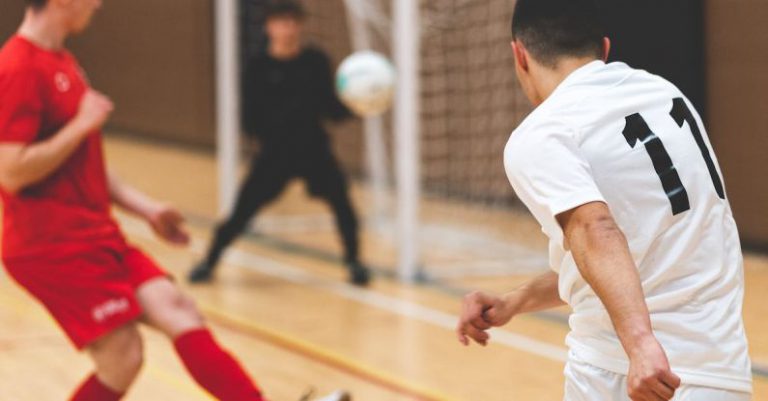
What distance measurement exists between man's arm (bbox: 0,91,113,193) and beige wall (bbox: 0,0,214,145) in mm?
11629

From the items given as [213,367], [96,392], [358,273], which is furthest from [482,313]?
[358,273]

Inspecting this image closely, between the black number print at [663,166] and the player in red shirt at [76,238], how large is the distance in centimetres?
194

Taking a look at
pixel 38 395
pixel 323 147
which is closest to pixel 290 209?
pixel 323 147

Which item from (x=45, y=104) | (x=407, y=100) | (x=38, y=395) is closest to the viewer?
(x=45, y=104)

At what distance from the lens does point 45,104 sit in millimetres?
3959

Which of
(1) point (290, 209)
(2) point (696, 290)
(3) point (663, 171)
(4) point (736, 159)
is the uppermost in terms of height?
(3) point (663, 171)

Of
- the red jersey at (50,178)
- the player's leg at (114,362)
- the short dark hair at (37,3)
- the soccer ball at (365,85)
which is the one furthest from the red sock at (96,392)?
the soccer ball at (365,85)

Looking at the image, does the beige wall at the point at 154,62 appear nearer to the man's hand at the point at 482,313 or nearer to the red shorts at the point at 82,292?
the red shorts at the point at 82,292

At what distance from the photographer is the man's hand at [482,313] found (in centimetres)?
296

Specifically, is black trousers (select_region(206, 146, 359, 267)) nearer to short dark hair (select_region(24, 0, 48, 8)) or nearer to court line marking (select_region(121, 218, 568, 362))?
court line marking (select_region(121, 218, 568, 362))

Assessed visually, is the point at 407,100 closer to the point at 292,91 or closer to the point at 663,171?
the point at 292,91

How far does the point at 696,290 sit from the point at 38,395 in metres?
3.60

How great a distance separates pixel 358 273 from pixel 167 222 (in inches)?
143

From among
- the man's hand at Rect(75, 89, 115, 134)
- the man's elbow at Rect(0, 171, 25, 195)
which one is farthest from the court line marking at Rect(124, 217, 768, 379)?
the man's elbow at Rect(0, 171, 25, 195)
